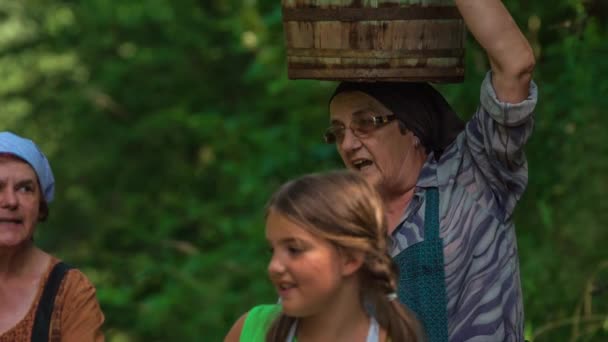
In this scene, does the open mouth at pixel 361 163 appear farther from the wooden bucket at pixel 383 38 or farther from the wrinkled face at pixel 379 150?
the wooden bucket at pixel 383 38

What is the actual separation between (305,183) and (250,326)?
0.41 metres

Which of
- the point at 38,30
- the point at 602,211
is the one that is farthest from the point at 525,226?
the point at 38,30

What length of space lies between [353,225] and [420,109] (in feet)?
3.51

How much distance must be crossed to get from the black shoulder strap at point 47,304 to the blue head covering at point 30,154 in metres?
0.25

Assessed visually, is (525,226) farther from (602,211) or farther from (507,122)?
(507,122)

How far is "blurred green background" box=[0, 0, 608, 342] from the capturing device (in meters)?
7.32

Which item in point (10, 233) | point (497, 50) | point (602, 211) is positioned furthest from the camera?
point (602, 211)

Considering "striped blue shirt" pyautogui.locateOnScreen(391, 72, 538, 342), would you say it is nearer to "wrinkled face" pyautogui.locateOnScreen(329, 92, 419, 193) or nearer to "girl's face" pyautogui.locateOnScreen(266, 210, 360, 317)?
"wrinkled face" pyautogui.locateOnScreen(329, 92, 419, 193)

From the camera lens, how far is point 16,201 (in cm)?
511

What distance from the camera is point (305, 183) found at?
3.84 m

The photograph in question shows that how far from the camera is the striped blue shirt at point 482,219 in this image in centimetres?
456

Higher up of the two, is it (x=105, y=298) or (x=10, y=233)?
(x=10, y=233)

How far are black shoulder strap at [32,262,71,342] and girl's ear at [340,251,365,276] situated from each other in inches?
63.9

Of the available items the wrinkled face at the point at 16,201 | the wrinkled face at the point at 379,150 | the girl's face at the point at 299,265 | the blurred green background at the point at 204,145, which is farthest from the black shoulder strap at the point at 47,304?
the blurred green background at the point at 204,145
